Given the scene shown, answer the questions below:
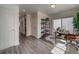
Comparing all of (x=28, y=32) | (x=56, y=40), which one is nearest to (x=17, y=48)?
(x=28, y=32)

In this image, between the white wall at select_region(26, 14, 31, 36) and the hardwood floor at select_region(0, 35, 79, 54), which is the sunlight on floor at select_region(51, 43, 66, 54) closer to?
the hardwood floor at select_region(0, 35, 79, 54)

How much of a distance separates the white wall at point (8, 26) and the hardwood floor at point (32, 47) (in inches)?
7.6

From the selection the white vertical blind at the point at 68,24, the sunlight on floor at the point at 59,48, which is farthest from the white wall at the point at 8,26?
the white vertical blind at the point at 68,24

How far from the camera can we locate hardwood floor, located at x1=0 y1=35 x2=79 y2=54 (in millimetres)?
3010

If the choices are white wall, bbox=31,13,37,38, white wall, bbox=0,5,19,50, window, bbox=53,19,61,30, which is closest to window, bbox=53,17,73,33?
window, bbox=53,19,61,30

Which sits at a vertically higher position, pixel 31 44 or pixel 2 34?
pixel 2 34

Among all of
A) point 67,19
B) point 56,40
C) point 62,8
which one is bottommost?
point 56,40

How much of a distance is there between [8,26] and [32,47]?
3.53ft

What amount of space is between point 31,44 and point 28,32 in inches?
23.0

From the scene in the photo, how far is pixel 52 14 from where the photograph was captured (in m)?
3.21

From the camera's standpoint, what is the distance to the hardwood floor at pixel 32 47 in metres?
3.01

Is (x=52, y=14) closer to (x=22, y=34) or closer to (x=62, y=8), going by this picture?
(x=62, y=8)

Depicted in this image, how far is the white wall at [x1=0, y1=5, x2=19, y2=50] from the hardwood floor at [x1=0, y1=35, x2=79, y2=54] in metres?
0.19

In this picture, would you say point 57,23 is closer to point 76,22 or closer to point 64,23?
point 64,23
